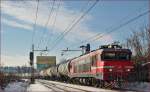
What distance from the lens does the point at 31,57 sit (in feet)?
188

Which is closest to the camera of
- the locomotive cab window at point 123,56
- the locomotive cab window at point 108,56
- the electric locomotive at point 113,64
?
the electric locomotive at point 113,64

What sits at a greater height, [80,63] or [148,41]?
[148,41]

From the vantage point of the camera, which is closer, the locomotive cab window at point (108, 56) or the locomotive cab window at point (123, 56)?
the locomotive cab window at point (108, 56)

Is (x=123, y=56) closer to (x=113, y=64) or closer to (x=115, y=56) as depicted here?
(x=115, y=56)

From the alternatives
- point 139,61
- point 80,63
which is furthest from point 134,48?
point 80,63

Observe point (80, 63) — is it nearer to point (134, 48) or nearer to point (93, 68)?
point (93, 68)

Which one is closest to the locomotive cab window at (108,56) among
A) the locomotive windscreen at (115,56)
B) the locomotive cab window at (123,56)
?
the locomotive windscreen at (115,56)

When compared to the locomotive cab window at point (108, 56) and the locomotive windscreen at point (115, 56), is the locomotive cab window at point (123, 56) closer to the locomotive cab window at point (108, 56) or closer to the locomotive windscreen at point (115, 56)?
the locomotive windscreen at point (115, 56)

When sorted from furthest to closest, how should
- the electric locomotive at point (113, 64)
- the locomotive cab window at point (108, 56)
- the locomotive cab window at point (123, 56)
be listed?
the locomotive cab window at point (123, 56), the locomotive cab window at point (108, 56), the electric locomotive at point (113, 64)

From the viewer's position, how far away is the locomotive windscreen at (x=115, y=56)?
1376 inches

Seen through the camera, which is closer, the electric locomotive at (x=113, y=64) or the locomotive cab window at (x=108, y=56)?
the electric locomotive at (x=113, y=64)

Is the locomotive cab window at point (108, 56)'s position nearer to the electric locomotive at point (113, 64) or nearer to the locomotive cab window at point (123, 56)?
the electric locomotive at point (113, 64)

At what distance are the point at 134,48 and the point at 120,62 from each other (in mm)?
29933

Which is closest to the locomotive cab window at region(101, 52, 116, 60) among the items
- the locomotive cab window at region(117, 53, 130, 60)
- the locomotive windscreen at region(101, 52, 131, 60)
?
the locomotive windscreen at region(101, 52, 131, 60)
